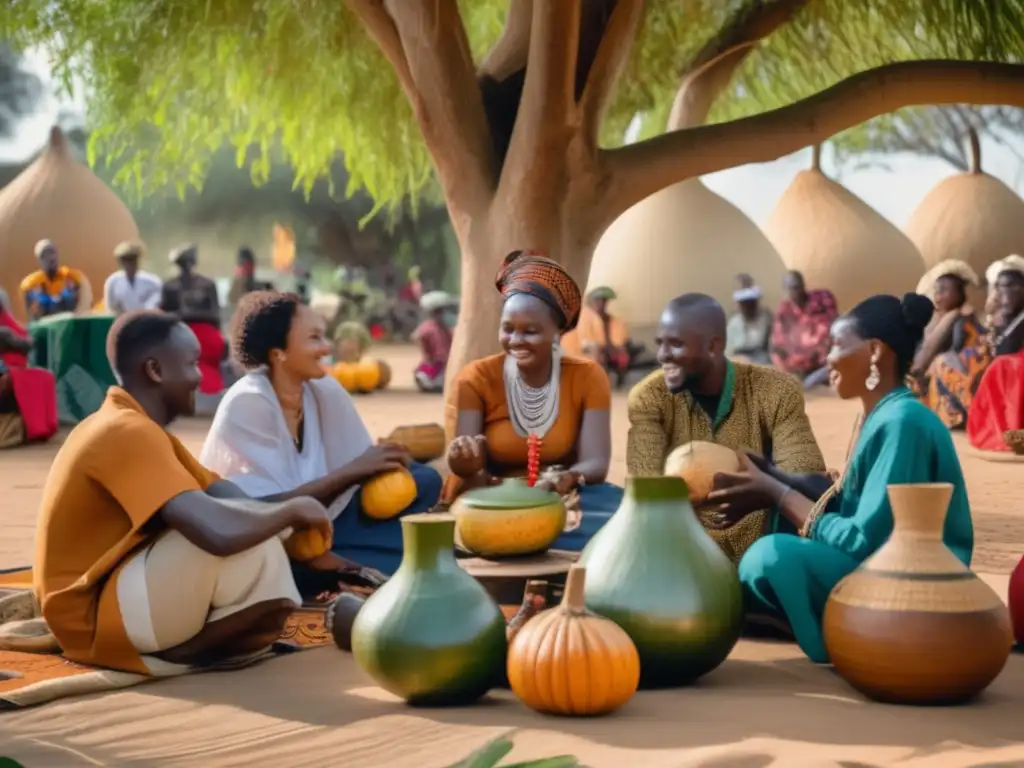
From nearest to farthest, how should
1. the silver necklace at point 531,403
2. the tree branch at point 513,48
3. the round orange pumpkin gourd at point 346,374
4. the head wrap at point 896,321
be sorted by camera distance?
the head wrap at point 896,321 < the silver necklace at point 531,403 < the tree branch at point 513,48 < the round orange pumpkin gourd at point 346,374

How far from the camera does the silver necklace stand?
6.06 m

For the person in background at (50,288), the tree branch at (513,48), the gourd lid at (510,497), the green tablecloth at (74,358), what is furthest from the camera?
the person in background at (50,288)

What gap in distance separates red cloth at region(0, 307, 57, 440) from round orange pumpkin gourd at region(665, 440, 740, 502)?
917 cm

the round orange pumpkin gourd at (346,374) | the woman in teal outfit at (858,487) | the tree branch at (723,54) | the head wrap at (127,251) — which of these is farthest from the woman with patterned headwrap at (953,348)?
the woman in teal outfit at (858,487)

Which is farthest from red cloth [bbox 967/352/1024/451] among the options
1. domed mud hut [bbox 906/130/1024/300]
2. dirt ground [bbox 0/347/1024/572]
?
domed mud hut [bbox 906/130/1024/300]

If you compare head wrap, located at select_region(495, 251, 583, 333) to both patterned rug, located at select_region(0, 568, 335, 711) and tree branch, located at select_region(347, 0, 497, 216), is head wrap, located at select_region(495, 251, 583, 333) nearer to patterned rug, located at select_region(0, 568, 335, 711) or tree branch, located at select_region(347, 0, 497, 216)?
patterned rug, located at select_region(0, 568, 335, 711)

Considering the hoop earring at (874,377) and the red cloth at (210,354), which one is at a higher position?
the red cloth at (210,354)

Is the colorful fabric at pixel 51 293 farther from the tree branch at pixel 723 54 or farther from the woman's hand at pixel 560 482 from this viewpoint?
the woman's hand at pixel 560 482

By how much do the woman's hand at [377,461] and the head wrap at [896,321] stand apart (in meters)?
1.97

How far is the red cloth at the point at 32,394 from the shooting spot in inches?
507

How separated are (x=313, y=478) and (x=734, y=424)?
1687 mm

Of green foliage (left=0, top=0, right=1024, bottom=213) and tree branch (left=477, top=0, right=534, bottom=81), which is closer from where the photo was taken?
tree branch (left=477, top=0, right=534, bottom=81)

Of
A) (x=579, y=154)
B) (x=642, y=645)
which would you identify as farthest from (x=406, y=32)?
(x=642, y=645)

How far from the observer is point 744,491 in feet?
15.7
